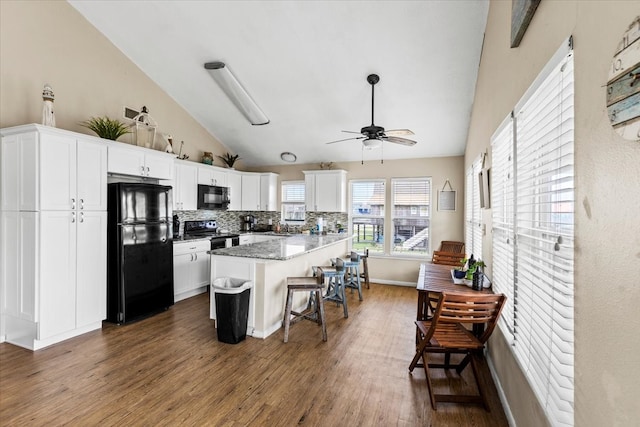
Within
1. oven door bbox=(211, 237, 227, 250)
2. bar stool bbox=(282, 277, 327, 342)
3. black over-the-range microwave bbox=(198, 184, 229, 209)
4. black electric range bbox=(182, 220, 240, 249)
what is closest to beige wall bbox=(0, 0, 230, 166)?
black over-the-range microwave bbox=(198, 184, 229, 209)

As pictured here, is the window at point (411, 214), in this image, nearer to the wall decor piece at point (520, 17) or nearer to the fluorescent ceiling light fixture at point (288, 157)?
the fluorescent ceiling light fixture at point (288, 157)

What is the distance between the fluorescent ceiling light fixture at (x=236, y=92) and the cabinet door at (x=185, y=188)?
138 centimetres

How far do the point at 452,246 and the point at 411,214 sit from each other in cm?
98

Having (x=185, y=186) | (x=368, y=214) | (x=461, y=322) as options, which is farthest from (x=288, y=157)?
(x=461, y=322)

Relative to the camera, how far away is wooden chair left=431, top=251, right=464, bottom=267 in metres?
4.35

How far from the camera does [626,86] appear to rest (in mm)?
828

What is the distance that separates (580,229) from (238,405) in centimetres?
235

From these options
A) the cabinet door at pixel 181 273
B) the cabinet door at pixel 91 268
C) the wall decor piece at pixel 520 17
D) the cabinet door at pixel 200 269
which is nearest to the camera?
the wall decor piece at pixel 520 17

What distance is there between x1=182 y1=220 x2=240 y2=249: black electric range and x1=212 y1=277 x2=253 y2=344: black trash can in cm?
225

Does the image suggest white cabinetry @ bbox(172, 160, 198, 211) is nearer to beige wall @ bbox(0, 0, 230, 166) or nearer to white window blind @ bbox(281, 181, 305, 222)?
beige wall @ bbox(0, 0, 230, 166)

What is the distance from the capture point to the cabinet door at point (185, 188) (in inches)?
202

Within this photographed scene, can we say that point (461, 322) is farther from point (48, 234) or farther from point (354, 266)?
point (48, 234)

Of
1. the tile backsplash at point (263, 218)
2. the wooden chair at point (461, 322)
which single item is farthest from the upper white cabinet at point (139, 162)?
the wooden chair at point (461, 322)

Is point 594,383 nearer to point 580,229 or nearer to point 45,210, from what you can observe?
point 580,229
